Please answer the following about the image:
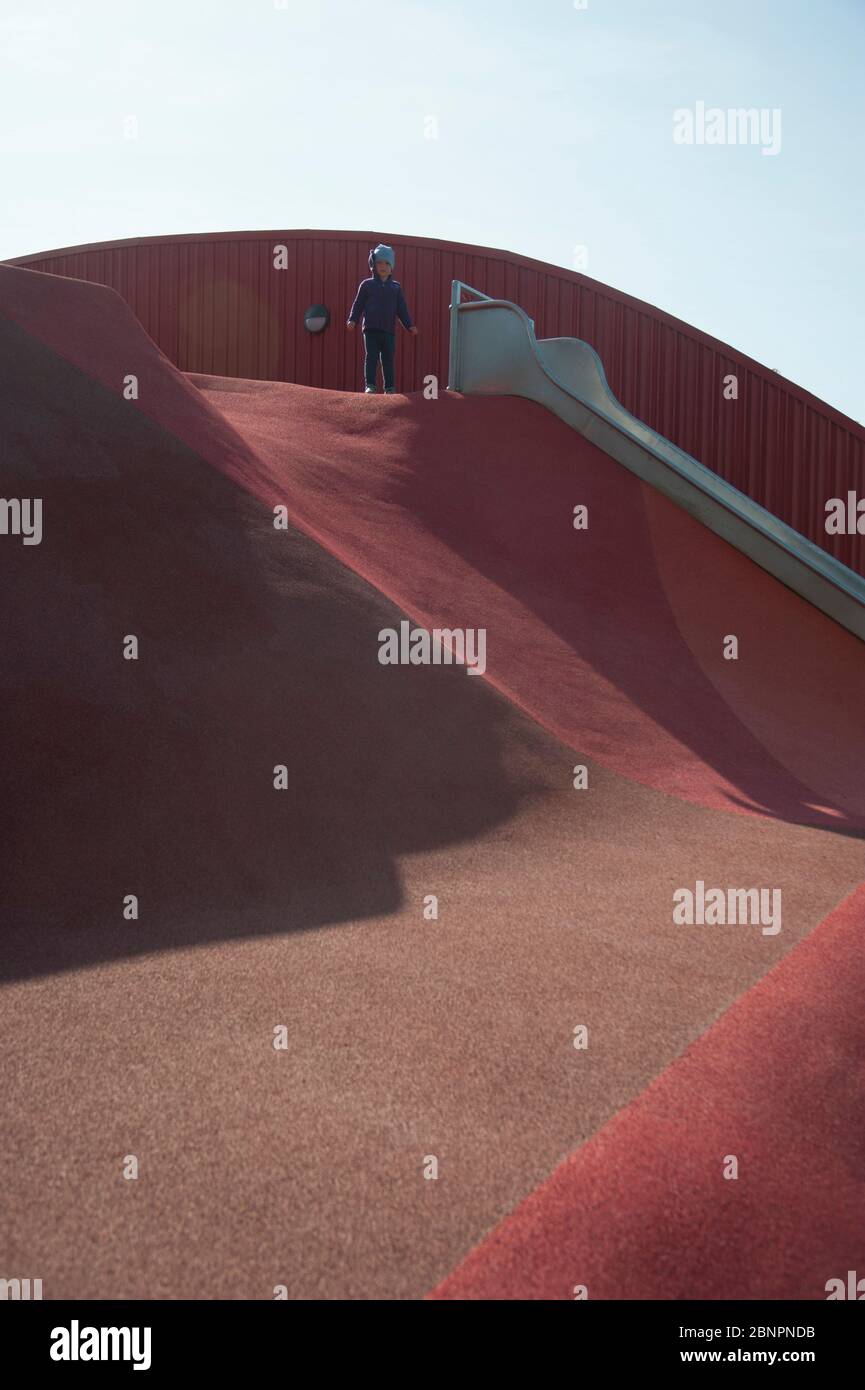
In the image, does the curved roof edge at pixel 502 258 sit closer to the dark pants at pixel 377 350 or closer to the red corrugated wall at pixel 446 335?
the red corrugated wall at pixel 446 335

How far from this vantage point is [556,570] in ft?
33.5

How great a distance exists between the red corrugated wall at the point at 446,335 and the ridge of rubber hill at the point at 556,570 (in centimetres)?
404

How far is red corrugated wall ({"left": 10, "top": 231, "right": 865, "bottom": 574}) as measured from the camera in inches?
577

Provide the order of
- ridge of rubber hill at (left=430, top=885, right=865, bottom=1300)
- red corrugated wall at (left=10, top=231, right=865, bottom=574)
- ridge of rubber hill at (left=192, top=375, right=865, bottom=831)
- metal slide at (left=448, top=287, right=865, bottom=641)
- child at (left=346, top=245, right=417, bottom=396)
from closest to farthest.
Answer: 1. ridge of rubber hill at (left=430, top=885, right=865, bottom=1300)
2. ridge of rubber hill at (left=192, top=375, right=865, bottom=831)
3. metal slide at (left=448, top=287, right=865, bottom=641)
4. child at (left=346, top=245, right=417, bottom=396)
5. red corrugated wall at (left=10, top=231, right=865, bottom=574)

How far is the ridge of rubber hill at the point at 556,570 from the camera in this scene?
783 centimetres

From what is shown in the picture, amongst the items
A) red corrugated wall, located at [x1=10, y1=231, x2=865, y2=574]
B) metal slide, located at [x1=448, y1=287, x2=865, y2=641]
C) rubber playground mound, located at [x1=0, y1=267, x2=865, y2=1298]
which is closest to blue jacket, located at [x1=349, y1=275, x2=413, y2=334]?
metal slide, located at [x1=448, y1=287, x2=865, y2=641]

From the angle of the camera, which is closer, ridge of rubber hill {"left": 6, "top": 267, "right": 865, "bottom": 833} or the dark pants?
ridge of rubber hill {"left": 6, "top": 267, "right": 865, "bottom": 833}

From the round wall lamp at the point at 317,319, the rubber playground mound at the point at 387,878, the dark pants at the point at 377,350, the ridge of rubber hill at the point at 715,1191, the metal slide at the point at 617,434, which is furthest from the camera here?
the round wall lamp at the point at 317,319

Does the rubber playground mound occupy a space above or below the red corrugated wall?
below

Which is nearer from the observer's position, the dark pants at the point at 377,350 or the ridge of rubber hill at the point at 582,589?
the ridge of rubber hill at the point at 582,589

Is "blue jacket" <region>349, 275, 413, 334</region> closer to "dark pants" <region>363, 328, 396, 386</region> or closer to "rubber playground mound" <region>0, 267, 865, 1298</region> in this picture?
"dark pants" <region>363, 328, 396, 386</region>

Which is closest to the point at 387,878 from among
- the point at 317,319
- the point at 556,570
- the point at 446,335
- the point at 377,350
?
the point at 556,570

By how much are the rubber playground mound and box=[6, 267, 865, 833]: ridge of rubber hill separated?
0.19 ft

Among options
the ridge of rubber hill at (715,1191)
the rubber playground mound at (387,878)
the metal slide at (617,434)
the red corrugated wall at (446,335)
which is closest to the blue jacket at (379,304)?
the metal slide at (617,434)
